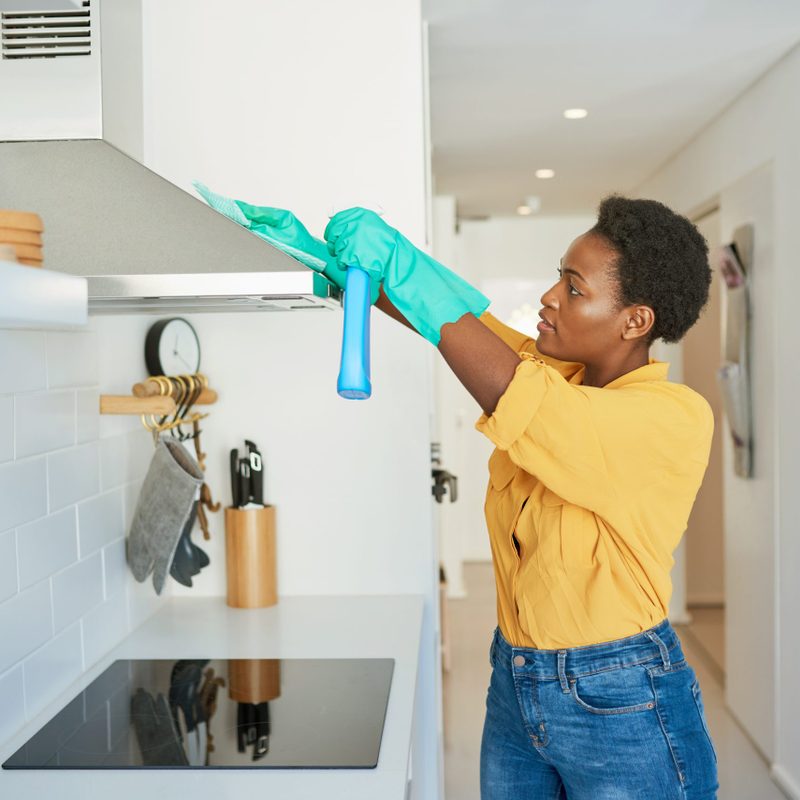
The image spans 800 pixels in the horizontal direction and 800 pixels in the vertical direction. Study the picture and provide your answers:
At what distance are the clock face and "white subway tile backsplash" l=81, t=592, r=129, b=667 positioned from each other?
0.46m

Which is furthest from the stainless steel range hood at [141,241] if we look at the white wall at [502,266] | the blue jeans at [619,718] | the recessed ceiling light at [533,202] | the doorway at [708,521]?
the white wall at [502,266]

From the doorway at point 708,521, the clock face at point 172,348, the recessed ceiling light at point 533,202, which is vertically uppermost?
the recessed ceiling light at point 533,202

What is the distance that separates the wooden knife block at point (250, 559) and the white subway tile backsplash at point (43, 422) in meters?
0.43

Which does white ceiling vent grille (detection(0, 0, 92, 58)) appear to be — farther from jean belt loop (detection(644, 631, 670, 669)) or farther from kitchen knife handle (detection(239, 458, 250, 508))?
jean belt loop (detection(644, 631, 670, 669))

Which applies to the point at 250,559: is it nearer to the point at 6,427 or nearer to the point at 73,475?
the point at 73,475

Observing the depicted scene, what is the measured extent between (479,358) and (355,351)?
167 mm

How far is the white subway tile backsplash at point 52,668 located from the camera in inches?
57.6

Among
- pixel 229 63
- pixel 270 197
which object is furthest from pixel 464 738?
pixel 229 63

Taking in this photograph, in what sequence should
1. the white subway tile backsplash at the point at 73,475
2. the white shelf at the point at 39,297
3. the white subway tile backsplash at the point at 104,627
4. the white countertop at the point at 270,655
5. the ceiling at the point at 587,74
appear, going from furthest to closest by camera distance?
the ceiling at the point at 587,74 < the white subway tile backsplash at the point at 104,627 < the white subway tile backsplash at the point at 73,475 < the white countertop at the point at 270,655 < the white shelf at the point at 39,297

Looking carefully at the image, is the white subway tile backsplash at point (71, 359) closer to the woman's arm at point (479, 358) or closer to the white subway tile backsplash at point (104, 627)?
the white subway tile backsplash at point (104, 627)

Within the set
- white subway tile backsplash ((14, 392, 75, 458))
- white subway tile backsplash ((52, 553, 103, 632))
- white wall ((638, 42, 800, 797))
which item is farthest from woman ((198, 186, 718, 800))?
white wall ((638, 42, 800, 797))

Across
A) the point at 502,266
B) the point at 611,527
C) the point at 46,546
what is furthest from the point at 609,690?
the point at 502,266

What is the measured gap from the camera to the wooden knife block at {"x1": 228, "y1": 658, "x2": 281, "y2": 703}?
1483mm

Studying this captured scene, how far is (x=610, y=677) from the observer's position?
1.32m
